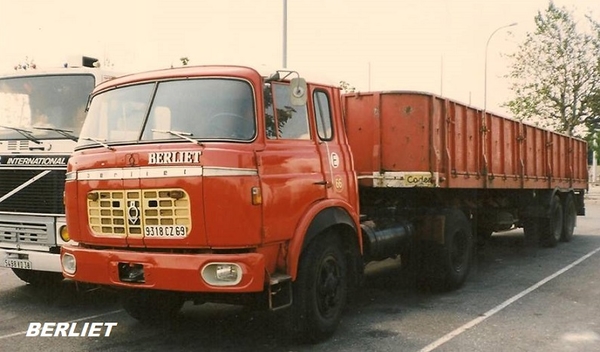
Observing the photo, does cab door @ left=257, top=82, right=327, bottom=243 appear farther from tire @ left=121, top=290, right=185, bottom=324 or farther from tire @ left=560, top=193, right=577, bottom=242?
tire @ left=560, top=193, right=577, bottom=242

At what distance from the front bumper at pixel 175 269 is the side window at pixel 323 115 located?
5.20 feet

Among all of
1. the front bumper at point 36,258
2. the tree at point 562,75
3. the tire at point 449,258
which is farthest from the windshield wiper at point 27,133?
the tree at point 562,75

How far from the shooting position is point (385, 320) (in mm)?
6441

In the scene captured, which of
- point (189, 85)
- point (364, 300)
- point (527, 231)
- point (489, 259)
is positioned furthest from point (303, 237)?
point (527, 231)

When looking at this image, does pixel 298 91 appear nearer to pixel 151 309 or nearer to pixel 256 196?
pixel 256 196

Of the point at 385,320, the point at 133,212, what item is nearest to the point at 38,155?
the point at 133,212

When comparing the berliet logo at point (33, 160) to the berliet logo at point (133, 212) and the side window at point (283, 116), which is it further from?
the side window at point (283, 116)

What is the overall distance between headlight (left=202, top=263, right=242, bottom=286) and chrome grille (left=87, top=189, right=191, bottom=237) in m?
0.34

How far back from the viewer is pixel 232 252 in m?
4.87

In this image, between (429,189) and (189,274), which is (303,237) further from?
(429,189)

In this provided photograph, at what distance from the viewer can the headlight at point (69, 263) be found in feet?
17.7

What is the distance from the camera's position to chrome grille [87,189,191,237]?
4871mm

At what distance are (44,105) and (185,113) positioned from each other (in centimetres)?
303

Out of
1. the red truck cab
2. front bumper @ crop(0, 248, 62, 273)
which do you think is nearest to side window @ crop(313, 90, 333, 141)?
the red truck cab
